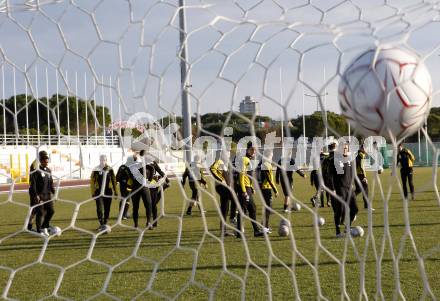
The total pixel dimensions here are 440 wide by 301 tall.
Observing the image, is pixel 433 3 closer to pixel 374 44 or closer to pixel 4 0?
pixel 374 44

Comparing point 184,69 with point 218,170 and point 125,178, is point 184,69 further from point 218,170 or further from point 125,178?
point 125,178

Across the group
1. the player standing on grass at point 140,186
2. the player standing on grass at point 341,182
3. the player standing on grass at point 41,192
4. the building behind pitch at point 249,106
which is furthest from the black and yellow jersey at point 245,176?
the building behind pitch at point 249,106

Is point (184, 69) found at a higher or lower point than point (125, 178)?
higher

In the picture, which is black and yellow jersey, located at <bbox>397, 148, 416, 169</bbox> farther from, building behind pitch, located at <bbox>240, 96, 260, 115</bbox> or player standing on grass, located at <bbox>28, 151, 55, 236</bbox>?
building behind pitch, located at <bbox>240, 96, 260, 115</bbox>

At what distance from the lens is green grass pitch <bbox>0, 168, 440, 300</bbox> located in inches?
193

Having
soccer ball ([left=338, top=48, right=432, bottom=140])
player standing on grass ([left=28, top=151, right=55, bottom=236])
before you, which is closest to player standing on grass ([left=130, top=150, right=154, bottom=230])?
player standing on grass ([left=28, top=151, right=55, bottom=236])

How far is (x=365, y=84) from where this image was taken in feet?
11.0

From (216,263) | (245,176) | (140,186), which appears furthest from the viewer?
(140,186)

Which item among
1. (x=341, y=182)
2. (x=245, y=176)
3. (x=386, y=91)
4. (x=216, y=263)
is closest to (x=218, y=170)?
(x=245, y=176)

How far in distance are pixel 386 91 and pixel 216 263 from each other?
11.7ft

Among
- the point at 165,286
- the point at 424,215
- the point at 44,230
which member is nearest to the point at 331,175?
the point at 424,215

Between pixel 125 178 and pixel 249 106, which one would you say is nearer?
pixel 249 106

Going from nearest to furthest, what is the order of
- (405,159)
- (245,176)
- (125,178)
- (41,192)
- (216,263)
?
1. (216,263)
2. (245,176)
3. (41,192)
4. (125,178)
5. (405,159)

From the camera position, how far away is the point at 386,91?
3.36 meters
